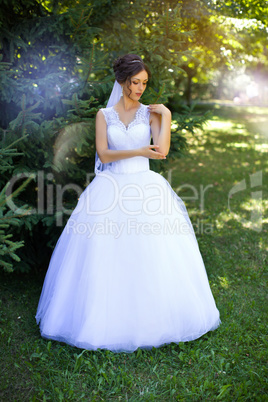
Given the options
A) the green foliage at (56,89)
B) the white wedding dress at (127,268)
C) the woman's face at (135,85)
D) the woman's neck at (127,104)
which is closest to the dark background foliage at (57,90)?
the green foliage at (56,89)

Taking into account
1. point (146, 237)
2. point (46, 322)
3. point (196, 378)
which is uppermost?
point (146, 237)

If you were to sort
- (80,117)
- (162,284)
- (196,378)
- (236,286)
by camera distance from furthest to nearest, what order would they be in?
(236,286)
(80,117)
(162,284)
(196,378)

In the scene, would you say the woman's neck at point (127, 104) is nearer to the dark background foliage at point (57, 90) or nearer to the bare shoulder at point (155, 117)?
the bare shoulder at point (155, 117)

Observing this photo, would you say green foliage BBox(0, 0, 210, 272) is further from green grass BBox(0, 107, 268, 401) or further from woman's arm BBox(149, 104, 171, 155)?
green grass BBox(0, 107, 268, 401)

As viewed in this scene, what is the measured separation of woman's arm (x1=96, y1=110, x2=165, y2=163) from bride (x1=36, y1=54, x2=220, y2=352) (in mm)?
11

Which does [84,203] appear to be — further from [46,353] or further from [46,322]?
[46,353]

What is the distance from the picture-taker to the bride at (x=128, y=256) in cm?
373

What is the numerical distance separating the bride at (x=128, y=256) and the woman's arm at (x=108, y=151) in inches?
0.4

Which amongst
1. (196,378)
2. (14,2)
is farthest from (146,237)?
(14,2)

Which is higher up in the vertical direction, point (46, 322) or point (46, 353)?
point (46, 322)

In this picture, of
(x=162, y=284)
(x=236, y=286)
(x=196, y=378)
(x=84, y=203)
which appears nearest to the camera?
(x=196, y=378)

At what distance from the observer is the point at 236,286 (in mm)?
5324

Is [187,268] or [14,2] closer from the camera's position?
[187,268]

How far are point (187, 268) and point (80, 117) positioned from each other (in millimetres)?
2309
